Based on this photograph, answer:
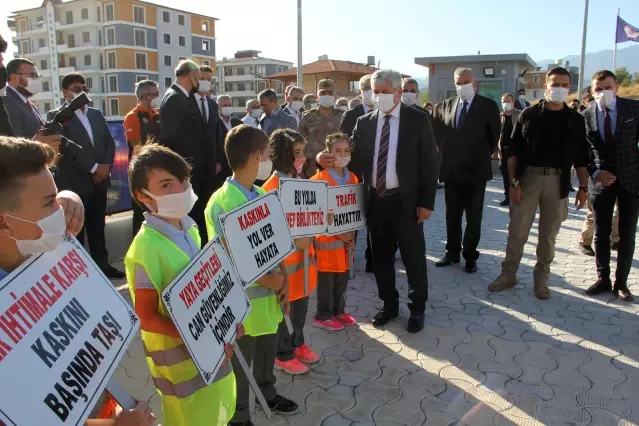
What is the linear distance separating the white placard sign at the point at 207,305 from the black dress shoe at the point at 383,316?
7.01ft

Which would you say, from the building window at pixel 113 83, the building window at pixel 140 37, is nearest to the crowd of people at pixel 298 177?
the building window at pixel 113 83

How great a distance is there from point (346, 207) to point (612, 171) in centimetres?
279

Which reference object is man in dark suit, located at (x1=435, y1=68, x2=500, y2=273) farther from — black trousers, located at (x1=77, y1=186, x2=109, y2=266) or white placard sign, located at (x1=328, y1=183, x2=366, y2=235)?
black trousers, located at (x1=77, y1=186, x2=109, y2=266)

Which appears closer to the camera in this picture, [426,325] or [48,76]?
[426,325]

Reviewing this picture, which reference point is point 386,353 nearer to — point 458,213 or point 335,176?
point 335,176

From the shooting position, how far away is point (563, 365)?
365cm

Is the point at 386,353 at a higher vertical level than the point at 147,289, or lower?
lower

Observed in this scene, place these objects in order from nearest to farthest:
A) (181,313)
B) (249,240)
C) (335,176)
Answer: (181,313) → (249,240) → (335,176)

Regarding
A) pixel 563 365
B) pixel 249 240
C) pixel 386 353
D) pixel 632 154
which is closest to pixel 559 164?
pixel 632 154

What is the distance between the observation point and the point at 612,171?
4930mm

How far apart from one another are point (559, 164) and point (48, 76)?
2983 inches

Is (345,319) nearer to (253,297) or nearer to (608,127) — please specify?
(253,297)

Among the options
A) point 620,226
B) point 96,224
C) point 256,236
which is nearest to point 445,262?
point 620,226

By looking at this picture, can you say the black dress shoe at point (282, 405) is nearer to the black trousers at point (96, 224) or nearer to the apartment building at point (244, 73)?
the black trousers at point (96, 224)
